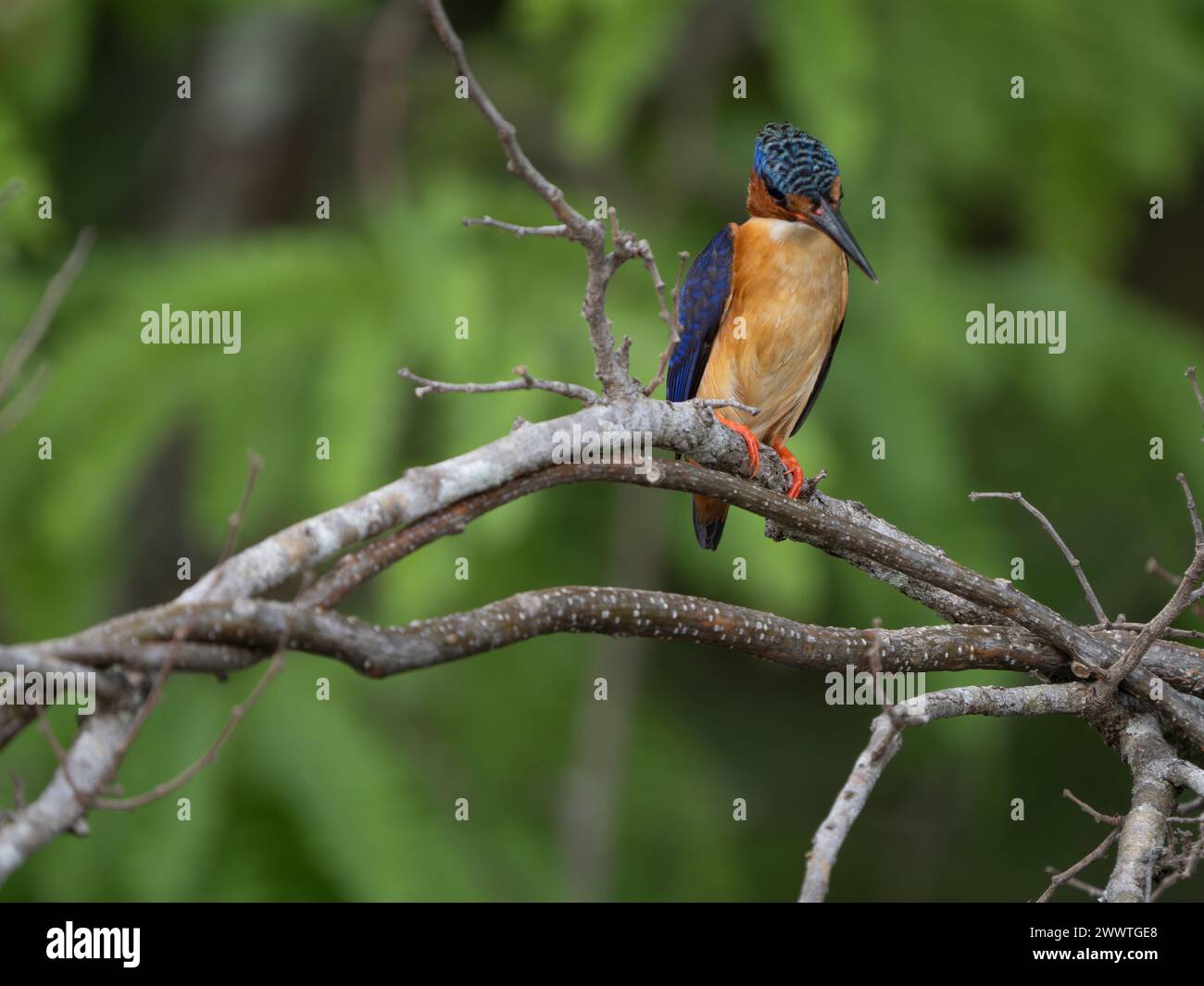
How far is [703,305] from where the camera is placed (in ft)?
15.9

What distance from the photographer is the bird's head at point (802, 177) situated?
13.1 ft

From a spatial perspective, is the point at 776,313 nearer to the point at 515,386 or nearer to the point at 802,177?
the point at 802,177

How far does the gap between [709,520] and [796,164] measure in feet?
4.36

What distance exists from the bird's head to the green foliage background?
1.36 metres

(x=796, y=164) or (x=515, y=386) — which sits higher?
(x=796, y=164)

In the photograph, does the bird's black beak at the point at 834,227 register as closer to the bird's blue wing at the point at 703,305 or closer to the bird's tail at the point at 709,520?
the bird's blue wing at the point at 703,305

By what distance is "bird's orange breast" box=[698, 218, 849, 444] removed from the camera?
456 centimetres

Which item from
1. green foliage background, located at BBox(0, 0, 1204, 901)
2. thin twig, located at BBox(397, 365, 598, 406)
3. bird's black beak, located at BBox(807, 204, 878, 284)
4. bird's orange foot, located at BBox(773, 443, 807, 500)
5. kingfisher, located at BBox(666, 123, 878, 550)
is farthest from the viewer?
green foliage background, located at BBox(0, 0, 1204, 901)

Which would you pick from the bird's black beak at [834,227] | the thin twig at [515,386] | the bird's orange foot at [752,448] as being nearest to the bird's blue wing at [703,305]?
the bird's black beak at [834,227]

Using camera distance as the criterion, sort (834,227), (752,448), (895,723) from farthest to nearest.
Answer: (834,227) < (752,448) < (895,723)

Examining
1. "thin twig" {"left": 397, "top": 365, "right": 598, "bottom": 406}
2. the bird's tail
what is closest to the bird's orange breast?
the bird's tail

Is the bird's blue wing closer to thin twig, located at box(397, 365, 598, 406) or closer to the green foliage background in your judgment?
the green foliage background

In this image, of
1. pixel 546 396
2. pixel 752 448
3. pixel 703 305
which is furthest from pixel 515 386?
pixel 546 396

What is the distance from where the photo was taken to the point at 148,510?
8.38 m
